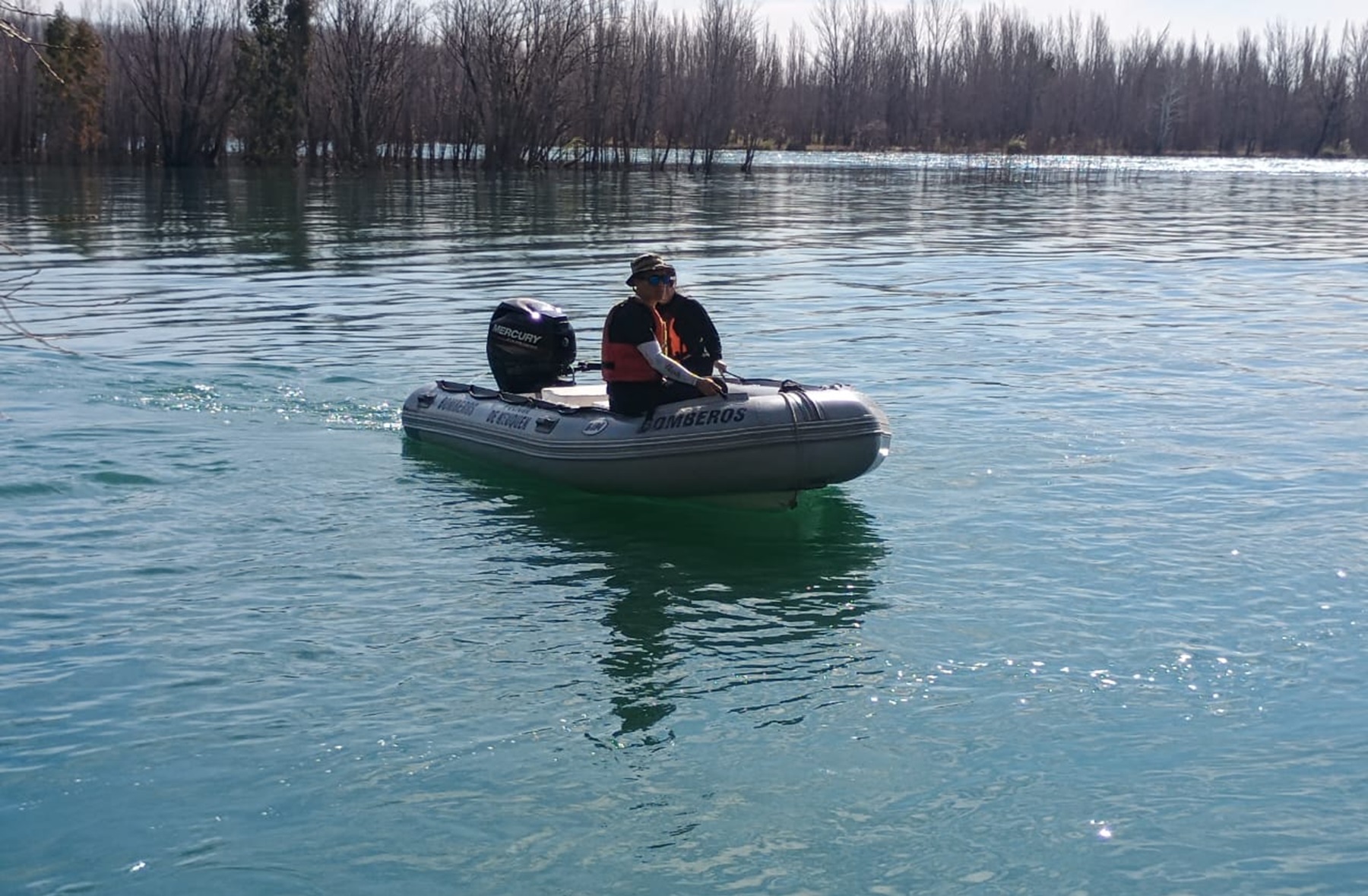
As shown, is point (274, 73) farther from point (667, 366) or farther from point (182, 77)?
point (667, 366)

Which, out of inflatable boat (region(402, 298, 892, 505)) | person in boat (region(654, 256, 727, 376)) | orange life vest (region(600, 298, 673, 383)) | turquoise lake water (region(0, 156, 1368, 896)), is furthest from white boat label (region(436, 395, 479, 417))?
person in boat (region(654, 256, 727, 376))

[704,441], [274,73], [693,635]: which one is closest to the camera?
[693,635]

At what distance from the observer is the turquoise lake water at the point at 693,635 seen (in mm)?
5000

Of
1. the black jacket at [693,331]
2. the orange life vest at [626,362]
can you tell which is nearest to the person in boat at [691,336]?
the black jacket at [693,331]

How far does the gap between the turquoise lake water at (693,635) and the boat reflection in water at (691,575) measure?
29 mm

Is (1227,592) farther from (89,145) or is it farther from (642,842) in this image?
(89,145)

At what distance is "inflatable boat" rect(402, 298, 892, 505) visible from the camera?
852cm

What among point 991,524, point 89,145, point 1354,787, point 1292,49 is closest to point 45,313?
point 991,524

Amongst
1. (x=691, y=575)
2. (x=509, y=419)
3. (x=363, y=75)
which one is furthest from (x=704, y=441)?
(x=363, y=75)

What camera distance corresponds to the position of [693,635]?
22.8ft

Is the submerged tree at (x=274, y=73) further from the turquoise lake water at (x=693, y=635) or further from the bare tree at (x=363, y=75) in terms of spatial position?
the turquoise lake water at (x=693, y=635)

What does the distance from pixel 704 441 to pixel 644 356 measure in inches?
26.8

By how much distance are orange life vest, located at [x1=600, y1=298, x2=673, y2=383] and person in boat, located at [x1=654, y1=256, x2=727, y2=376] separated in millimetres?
176

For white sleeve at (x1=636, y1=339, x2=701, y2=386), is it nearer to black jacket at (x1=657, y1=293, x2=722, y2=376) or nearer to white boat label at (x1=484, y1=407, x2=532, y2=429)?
black jacket at (x1=657, y1=293, x2=722, y2=376)
